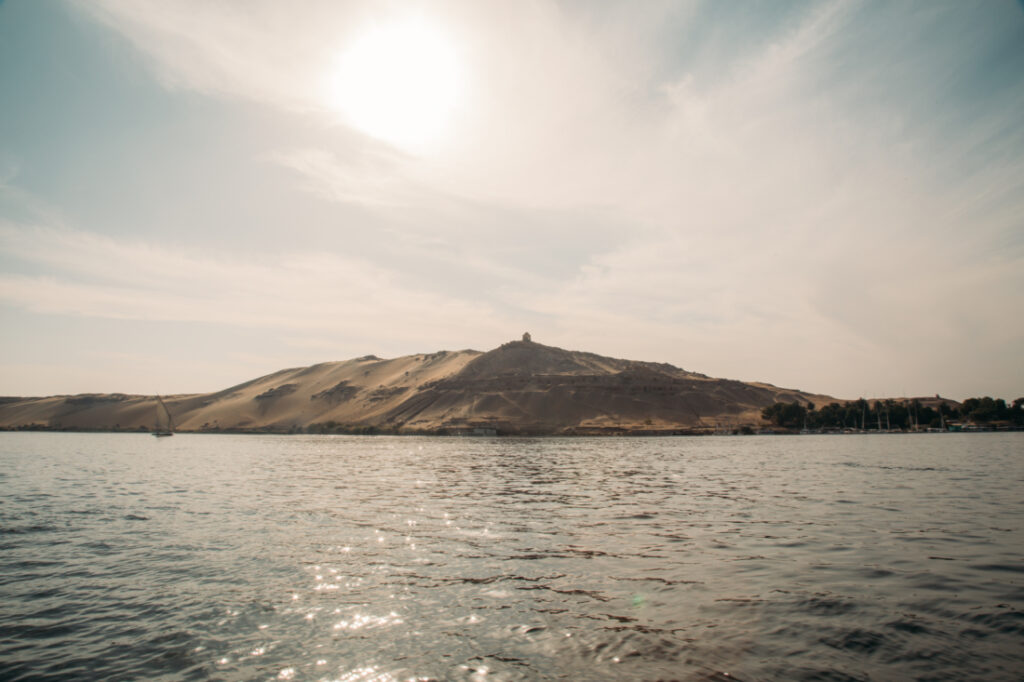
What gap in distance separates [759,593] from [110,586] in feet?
74.3

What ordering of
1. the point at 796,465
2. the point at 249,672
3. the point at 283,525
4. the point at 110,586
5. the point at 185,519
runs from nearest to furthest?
the point at 249,672, the point at 110,586, the point at 283,525, the point at 185,519, the point at 796,465

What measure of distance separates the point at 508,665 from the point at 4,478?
237ft

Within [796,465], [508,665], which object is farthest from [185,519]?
[796,465]

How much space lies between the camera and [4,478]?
61000 mm

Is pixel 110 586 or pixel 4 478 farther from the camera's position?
pixel 4 478

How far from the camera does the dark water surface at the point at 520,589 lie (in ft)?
45.1

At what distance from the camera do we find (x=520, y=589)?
1977 centimetres

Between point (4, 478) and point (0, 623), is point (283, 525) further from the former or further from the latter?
point (4, 478)

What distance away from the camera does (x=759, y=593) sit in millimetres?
18750

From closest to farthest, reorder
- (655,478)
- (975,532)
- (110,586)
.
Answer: (110,586) → (975,532) → (655,478)

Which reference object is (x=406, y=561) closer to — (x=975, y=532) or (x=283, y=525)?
(x=283, y=525)

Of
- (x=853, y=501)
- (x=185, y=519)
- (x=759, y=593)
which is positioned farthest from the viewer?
(x=853, y=501)

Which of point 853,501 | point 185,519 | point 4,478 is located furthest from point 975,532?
point 4,478

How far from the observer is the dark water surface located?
45.1 feet
